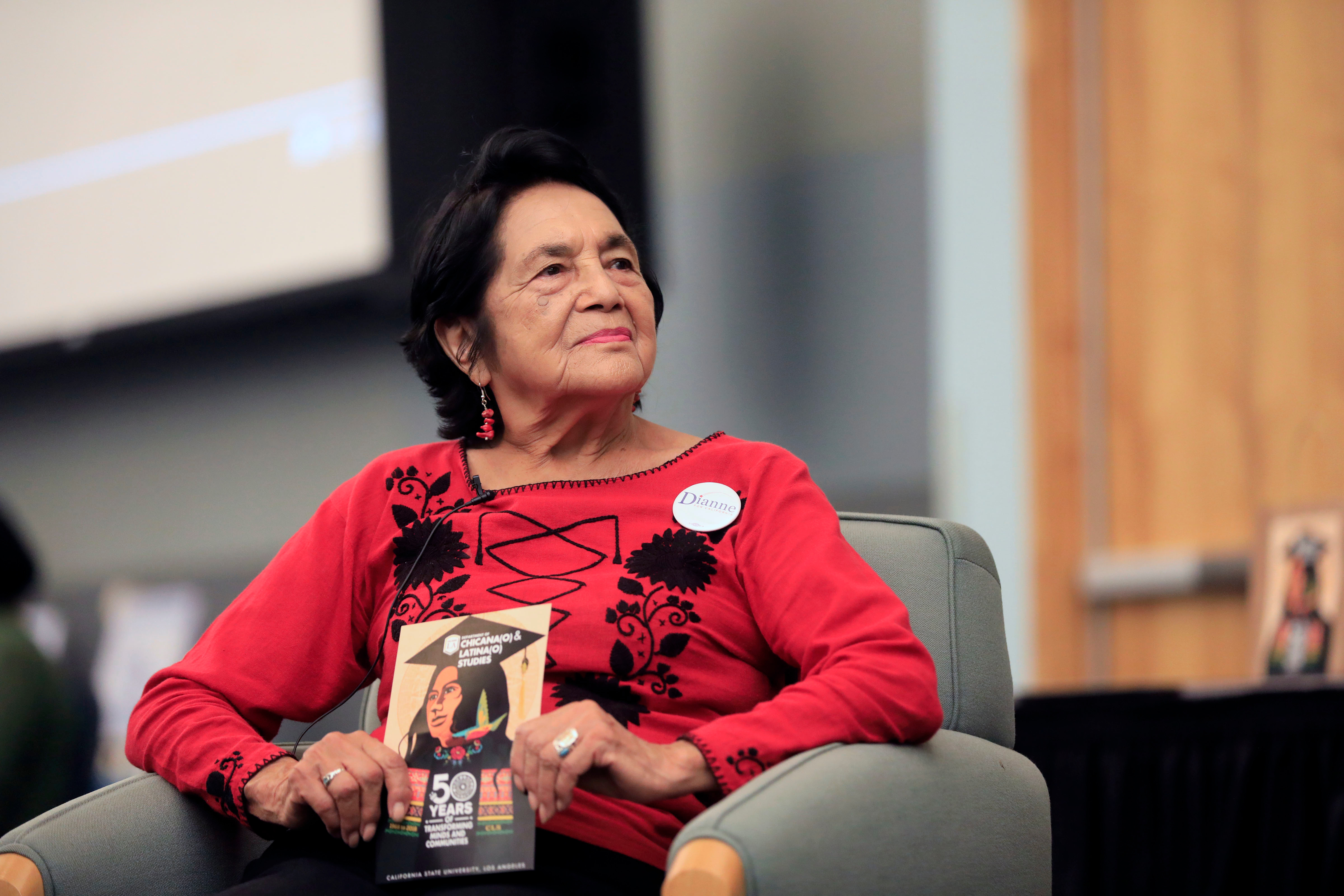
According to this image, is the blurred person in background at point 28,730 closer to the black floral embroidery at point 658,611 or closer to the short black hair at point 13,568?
the short black hair at point 13,568

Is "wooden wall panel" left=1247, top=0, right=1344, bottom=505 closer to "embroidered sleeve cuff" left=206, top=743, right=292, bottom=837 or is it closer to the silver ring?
the silver ring

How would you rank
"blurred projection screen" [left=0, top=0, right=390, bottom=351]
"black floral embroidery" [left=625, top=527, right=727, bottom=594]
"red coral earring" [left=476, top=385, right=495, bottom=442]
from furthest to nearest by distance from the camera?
"blurred projection screen" [left=0, top=0, right=390, bottom=351] < "red coral earring" [left=476, top=385, right=495, bottom=442] < "black floral embroidery" [left=625, top=527, right=727, bottom=594]

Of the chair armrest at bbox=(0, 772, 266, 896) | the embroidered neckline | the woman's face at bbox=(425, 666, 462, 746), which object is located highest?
the embroidered neckline

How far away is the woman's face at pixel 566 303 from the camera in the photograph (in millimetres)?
1404

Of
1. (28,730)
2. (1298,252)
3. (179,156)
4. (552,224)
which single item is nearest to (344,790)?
(552,224)

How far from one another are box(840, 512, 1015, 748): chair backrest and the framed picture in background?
99 centimetres

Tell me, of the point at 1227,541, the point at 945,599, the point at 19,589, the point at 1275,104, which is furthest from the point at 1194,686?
the point at 19,589

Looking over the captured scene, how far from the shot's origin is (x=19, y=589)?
3215 millimetres

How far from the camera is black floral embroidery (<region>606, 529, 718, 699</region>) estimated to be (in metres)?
1.24

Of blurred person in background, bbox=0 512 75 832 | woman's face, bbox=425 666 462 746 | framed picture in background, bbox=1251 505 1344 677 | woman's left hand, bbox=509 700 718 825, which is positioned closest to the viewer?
woman's left hand, bbox=509 700 718 825

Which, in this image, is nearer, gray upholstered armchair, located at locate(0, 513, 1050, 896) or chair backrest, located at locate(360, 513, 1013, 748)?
gray upholstered armchair, located at locate(0, 513, 1050, 896)

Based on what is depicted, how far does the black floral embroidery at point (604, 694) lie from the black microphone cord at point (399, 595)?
23 cm

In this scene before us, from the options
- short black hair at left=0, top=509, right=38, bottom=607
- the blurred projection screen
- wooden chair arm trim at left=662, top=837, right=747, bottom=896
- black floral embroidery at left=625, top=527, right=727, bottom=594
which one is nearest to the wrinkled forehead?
black floral embroidery at left=625, top=527, right=727, bottom=594

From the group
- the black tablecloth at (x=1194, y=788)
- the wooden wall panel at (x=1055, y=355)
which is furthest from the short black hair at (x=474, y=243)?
the wooden wall panel at (x=1055, y=355)
